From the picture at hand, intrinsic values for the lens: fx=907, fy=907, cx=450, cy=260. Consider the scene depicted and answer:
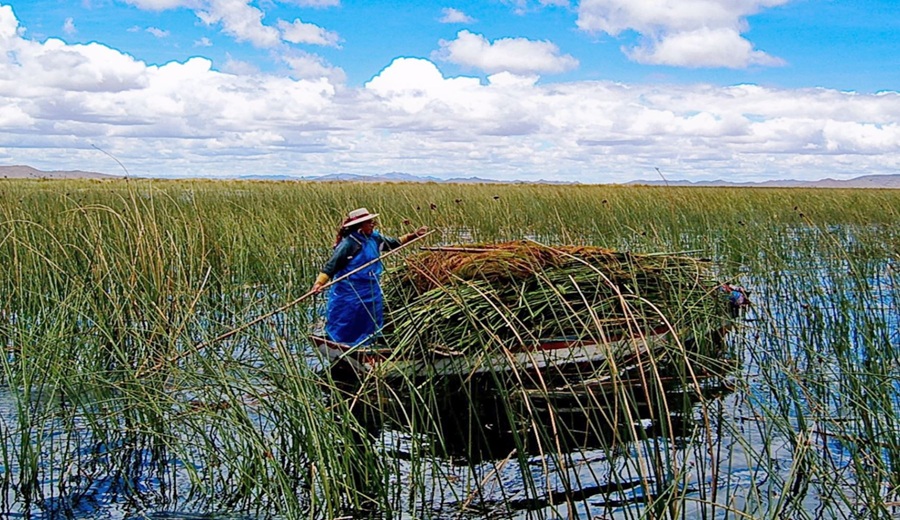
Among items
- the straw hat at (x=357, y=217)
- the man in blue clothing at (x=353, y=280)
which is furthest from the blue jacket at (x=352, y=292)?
the straw hat at (x=357, y=217)

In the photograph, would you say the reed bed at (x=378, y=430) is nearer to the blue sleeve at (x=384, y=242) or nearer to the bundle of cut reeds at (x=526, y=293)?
the bundle of cut reeds at (x=526, y=293)

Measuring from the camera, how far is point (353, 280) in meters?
6.17

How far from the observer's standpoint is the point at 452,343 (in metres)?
5.63

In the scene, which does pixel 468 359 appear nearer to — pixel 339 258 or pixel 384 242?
pixel 339 258

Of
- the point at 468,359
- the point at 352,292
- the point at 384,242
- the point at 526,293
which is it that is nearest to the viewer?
the point at 468,359

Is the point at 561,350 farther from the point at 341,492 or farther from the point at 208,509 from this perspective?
the point at 208,509

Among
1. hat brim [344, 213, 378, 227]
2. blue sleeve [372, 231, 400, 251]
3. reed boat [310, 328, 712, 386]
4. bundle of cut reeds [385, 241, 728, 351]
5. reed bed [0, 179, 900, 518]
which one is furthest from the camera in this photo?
blue sleeve [372, 231, 400, 251]

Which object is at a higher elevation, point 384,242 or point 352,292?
point 384,242

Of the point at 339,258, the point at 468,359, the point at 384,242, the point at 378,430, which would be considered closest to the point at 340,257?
the point at 339,258

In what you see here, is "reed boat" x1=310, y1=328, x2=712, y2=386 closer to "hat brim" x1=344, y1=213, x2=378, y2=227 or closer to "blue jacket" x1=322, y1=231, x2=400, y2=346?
"blue jacket" x1=322, y1=231, x2=400, y2=346

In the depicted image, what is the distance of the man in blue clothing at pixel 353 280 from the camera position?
6.02 meters

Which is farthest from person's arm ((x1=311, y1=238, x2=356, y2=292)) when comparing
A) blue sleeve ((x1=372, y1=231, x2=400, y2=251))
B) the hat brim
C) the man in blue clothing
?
blue sleeve ((x1=372, y1=231, x2=400, y2=251))

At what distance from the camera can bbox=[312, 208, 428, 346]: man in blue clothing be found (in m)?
6.02

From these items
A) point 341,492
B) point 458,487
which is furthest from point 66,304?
point 458,487
